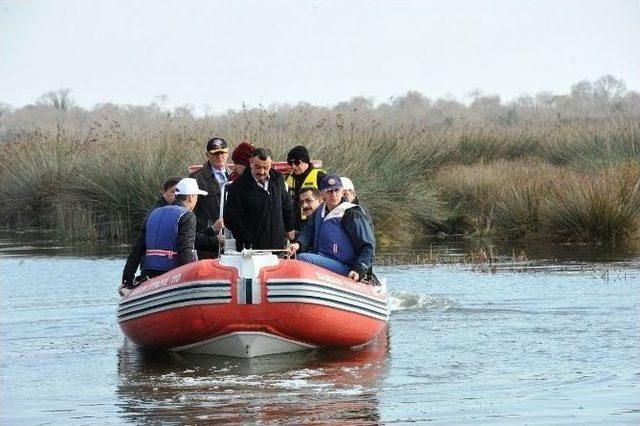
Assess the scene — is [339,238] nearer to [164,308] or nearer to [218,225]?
[218,225]

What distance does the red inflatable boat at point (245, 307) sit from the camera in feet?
40.9

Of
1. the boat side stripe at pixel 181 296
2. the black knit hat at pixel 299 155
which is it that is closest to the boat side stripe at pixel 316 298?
the boat side stripe at pixel 181 296

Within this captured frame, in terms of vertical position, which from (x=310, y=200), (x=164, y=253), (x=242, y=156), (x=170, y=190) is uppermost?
(x=242, y=156)

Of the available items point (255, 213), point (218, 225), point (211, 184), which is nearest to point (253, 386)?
point (255, 213)

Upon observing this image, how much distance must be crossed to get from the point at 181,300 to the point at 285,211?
1.80 metres

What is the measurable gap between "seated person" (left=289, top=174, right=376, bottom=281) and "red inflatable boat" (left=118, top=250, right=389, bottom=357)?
294 mm

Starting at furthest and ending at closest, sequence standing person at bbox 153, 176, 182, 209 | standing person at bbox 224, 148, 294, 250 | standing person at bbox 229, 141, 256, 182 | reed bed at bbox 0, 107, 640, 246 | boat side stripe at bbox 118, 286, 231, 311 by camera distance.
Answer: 1. reed bed at bbox 0, 107, 640, 246
2. standing person at bbox 229, 141, 256, 182
3. standing person at bbox 153, 176, 182, 209
4. standing person at bbox 224, 148, 294, 250
5. boat side stripe at bbox 118, 286, 231, 311

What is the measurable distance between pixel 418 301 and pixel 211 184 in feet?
11.3

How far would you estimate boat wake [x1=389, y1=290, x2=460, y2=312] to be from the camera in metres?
16.6

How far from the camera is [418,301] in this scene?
55.7ft

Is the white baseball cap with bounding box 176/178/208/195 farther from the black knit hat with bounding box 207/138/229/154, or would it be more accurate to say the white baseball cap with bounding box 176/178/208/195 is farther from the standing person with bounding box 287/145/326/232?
the standing person with bounding box 287/145/326/232

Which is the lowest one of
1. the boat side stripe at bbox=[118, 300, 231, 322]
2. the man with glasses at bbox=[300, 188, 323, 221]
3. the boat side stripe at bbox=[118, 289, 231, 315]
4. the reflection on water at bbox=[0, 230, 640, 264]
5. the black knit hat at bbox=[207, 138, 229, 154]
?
the boat side stripe at bbox=[118, 300, 231, 322]

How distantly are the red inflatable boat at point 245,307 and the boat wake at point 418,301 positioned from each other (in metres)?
3.18

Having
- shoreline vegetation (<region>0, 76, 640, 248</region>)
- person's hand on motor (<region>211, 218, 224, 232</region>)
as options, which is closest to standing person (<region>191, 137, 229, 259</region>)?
person's hand on motor (<region>211, 218, 224, 232</region>)
